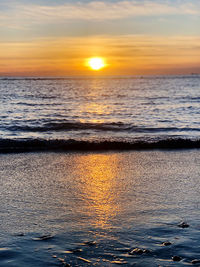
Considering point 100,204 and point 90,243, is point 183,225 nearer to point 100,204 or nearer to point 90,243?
point 90,243

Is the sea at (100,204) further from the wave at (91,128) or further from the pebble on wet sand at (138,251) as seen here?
the wave at (91,128)

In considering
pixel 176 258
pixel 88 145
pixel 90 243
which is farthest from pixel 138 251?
pixel 88 145

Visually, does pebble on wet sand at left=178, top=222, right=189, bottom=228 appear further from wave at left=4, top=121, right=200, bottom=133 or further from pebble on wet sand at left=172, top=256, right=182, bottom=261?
wave at left=4, top=121, right=200, bottom=133

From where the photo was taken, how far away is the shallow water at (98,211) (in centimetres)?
313

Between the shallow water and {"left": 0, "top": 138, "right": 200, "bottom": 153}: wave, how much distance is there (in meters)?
1.47

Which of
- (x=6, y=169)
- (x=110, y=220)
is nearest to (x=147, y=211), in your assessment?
(x=110, y=220)

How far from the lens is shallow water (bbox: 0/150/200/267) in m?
3.13

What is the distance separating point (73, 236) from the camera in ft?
11.5

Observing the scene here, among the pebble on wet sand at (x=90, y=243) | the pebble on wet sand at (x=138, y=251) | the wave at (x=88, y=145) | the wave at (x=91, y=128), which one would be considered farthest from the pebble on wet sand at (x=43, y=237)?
the wave at (x=91, y=128)

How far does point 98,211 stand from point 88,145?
5022 mm

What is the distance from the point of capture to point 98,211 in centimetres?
428

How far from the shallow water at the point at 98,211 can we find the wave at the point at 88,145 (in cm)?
147

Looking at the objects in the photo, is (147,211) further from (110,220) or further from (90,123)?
(90,123)

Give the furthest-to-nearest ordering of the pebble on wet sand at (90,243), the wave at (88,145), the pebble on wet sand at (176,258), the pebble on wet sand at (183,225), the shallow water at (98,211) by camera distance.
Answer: the wave at (88,145), the pebble on wet sand at (183,225), the pebble on wet sand at (90,243), the shallow water at (98,211), the pebble on wet sand at (176,258)
